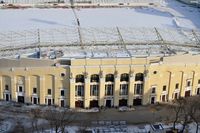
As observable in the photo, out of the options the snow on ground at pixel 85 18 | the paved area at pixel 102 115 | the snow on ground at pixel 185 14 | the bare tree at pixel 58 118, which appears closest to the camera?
the bare tree at pixel 58 118

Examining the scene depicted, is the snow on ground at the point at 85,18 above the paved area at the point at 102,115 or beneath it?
above

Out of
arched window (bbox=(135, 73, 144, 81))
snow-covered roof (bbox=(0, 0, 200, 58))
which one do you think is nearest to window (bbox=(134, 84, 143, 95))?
arched window (bbox=(135, 73, 144, 81))

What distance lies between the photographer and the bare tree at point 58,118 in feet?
218

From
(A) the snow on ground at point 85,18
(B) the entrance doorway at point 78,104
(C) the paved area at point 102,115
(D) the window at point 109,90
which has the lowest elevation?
(C) the paved area at point 102,115

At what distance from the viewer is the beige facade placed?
71312 mm

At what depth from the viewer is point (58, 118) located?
6981 centimetres

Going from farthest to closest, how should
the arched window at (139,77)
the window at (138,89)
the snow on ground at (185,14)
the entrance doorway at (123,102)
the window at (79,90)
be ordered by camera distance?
the snow on ground at (185,14) < the entrance doorway at (123,102) < the window at (138,89) < the arched window at (139,77) < the window at (79,90)

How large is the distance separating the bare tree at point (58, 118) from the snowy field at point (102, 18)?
17816mm

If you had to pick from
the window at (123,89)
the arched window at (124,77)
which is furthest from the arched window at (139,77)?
the window at (123,89)

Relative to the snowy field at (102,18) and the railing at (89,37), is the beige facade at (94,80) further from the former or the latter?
the snowy field at (102,18)

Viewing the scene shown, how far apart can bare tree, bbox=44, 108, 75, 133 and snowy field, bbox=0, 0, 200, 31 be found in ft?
58.5

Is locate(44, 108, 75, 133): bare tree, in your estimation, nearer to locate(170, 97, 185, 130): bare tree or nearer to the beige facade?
the beige facade

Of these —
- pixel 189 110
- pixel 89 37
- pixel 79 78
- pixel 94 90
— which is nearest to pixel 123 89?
pixel 94 90

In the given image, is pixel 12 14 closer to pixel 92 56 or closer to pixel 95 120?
pixel 92 56
